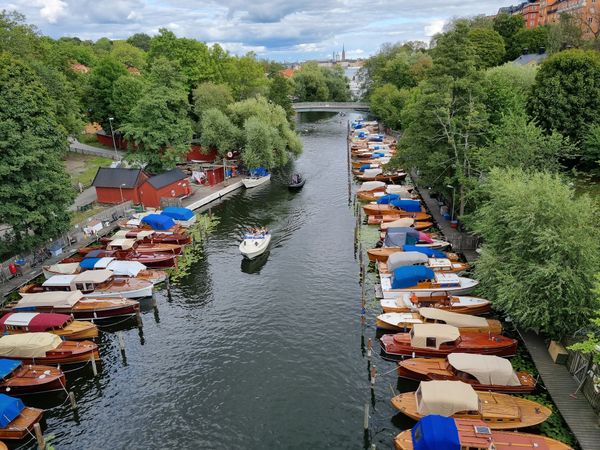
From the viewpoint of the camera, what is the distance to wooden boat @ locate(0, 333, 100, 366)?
93.6 feet

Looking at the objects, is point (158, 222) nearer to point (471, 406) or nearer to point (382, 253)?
point (382, 253)

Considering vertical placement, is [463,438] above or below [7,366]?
below

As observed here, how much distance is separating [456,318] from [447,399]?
8832 millimetres

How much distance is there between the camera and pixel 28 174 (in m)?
40.7

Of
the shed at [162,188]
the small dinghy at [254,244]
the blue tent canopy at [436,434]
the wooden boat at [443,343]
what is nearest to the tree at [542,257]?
the wooden boat at [443,343]

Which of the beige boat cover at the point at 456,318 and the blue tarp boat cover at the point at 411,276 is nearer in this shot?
the beige boat cover at the point at 456,318

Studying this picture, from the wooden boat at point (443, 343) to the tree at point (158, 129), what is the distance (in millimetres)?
45438

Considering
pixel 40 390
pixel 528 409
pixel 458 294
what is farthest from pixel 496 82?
pixel 40 390

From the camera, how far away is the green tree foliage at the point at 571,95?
46.1m

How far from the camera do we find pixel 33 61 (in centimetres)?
6594

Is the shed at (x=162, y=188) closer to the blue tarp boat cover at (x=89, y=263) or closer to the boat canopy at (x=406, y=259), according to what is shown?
the blue tarp boat cover at (x=89, y=263)

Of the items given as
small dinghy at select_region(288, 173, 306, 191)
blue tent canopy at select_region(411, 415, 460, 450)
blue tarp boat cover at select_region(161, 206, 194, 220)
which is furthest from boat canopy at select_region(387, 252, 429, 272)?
small dinghy at select_region(288, 173, 306, 191)

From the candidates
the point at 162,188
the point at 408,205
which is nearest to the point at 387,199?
the point at 408,205

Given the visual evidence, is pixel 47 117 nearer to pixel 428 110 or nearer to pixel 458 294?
pixel 428 110
